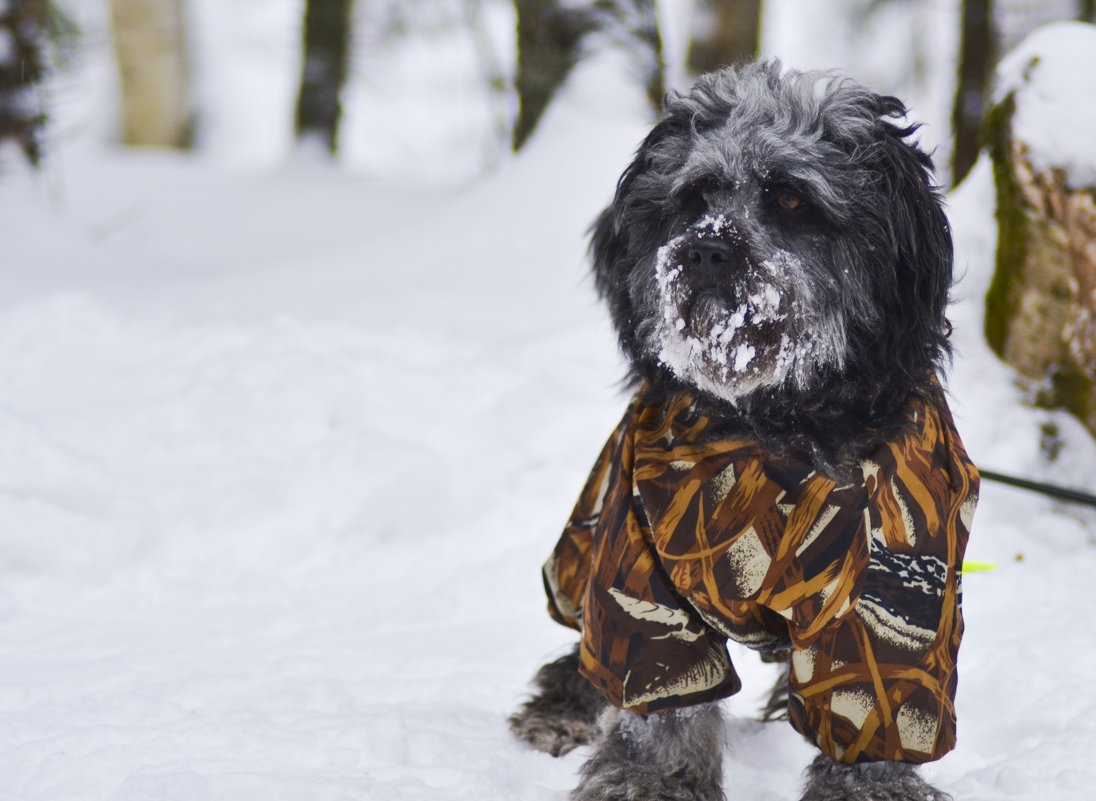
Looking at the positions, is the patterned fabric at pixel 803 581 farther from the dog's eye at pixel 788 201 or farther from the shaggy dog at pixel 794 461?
the dog's eye at pixel 788 201

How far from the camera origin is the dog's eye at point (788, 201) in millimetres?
2094

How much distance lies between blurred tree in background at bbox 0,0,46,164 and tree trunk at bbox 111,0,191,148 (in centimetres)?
558

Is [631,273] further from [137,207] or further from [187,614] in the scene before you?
[137,207]

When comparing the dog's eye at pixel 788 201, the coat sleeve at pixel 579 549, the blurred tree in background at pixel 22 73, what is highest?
the dog's eye at pixel 788 201

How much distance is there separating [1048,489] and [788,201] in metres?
1.93

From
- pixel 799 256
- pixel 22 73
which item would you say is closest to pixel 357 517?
pixel 799 256

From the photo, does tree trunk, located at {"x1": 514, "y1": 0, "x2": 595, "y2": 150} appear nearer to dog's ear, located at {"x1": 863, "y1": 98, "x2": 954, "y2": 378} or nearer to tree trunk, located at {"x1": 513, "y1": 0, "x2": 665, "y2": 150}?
tree trunk, located at {"x1": 513, "y1": 0, "x2": 665, "y2": 150}

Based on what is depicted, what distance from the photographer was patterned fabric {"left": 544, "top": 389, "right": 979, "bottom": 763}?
2002 millimetres

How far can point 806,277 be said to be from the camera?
2.06 meters

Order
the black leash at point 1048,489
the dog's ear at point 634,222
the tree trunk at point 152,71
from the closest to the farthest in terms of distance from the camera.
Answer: the dog's ear at point 634,222 < the black leash at point 1048,489 < the tree trunk at point 152,71

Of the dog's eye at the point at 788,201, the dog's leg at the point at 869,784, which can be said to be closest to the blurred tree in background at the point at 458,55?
the dog's eye at the point at 788,201

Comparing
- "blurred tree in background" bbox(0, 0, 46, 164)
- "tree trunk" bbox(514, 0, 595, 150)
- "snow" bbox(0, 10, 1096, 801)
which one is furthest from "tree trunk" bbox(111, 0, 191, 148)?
"tree trunk" bbox(514, 0, 595, 150)

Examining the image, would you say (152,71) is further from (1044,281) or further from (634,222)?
(634,222)

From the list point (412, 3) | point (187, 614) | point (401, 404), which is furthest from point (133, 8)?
point (187, 614)
